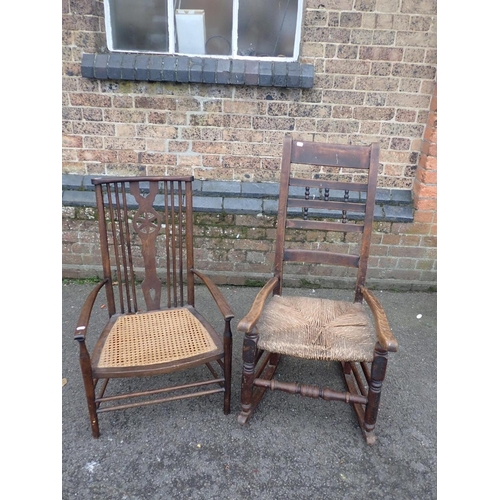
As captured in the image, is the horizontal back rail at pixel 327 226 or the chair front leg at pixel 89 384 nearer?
the chair front leg at pixel 89 384

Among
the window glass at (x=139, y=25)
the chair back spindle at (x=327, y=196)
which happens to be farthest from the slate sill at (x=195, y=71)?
the chair back spindle at (x=327, y=196)

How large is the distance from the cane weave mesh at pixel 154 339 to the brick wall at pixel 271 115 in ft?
3.68

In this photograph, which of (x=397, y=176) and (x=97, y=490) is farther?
(x=397, y=176)

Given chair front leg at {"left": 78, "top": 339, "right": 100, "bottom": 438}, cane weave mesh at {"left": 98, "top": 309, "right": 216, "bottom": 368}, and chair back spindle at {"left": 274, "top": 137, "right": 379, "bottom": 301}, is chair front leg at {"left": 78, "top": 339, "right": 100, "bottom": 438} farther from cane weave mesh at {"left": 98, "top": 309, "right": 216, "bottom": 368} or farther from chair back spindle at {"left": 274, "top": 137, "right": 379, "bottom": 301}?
chair back spindle at {"left": 274, "top": 137, "right": 379, "bottom": 301}

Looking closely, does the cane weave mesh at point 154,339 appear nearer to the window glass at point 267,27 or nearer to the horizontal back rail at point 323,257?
the horizontal back rail at point 323,257

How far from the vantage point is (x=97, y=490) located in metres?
1.77

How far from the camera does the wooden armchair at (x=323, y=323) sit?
74.7 inches

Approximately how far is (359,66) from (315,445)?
8.18 ft

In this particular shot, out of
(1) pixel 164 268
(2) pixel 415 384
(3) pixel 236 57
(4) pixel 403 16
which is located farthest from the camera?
(1) pixel 164 268

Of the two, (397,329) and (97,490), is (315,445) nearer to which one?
(97,490)

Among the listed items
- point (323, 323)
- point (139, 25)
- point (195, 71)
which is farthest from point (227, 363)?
point (139, 25)

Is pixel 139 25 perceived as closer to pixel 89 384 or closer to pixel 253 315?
pixel 253 315

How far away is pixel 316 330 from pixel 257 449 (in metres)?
0.67

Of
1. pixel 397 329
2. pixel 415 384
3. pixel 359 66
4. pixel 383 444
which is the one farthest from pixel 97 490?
pixel 359 66
